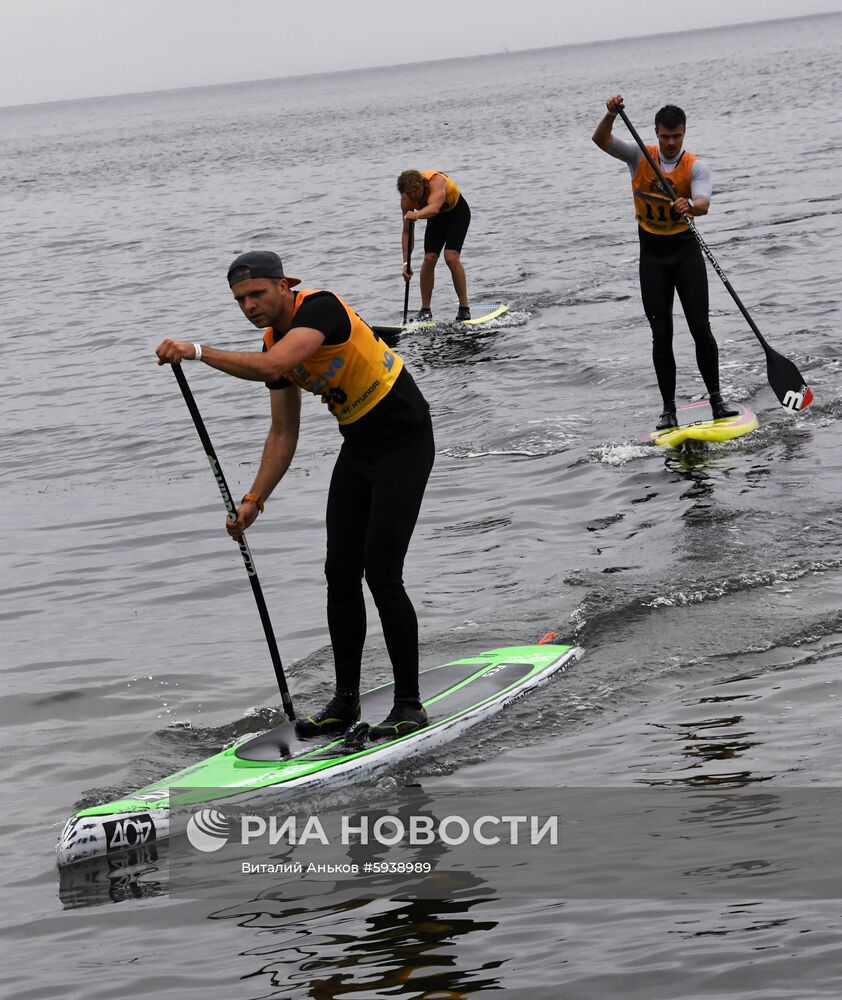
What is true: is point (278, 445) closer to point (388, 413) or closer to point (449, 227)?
point (388, 413)

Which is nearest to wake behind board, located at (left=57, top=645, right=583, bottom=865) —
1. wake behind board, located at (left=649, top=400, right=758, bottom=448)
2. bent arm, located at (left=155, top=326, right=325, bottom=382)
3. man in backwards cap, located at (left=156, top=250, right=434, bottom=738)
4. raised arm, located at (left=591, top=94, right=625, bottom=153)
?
man in backwards cap, located at (left=156, top=250, right=434, bottom=738)

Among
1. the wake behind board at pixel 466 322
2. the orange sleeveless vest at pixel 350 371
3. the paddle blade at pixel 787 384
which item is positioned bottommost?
the paddle blade at pixel 787 384

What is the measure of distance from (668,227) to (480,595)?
Result: 3.67m

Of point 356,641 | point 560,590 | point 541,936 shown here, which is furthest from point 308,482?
point 541,936

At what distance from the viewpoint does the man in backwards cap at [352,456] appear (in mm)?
5512

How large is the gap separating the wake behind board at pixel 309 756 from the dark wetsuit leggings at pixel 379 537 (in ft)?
1.14

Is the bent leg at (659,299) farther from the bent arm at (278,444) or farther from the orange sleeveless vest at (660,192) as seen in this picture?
the bent arm at (278,444)

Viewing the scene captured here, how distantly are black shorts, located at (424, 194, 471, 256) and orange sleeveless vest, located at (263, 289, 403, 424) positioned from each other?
36.8 feet

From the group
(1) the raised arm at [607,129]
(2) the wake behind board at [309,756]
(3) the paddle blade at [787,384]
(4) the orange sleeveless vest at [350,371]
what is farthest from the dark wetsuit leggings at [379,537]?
(3) the paddle blade at [787,384]

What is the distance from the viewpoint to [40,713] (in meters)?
7.34

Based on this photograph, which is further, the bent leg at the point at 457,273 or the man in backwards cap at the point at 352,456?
the bent leg at the point at 457,273

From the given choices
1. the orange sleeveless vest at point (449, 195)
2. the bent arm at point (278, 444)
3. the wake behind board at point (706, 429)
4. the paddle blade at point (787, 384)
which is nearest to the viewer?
the bent arm at point (278, 444)

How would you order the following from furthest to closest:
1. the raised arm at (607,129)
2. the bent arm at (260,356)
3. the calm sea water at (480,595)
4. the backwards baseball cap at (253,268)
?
the raised arm at (607,129) < the backwards baseball cap at (253,268) < the bent arm at (260,356) < the calm sea water at (480,595)

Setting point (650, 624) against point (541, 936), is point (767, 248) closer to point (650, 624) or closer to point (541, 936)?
point (650, 624)
